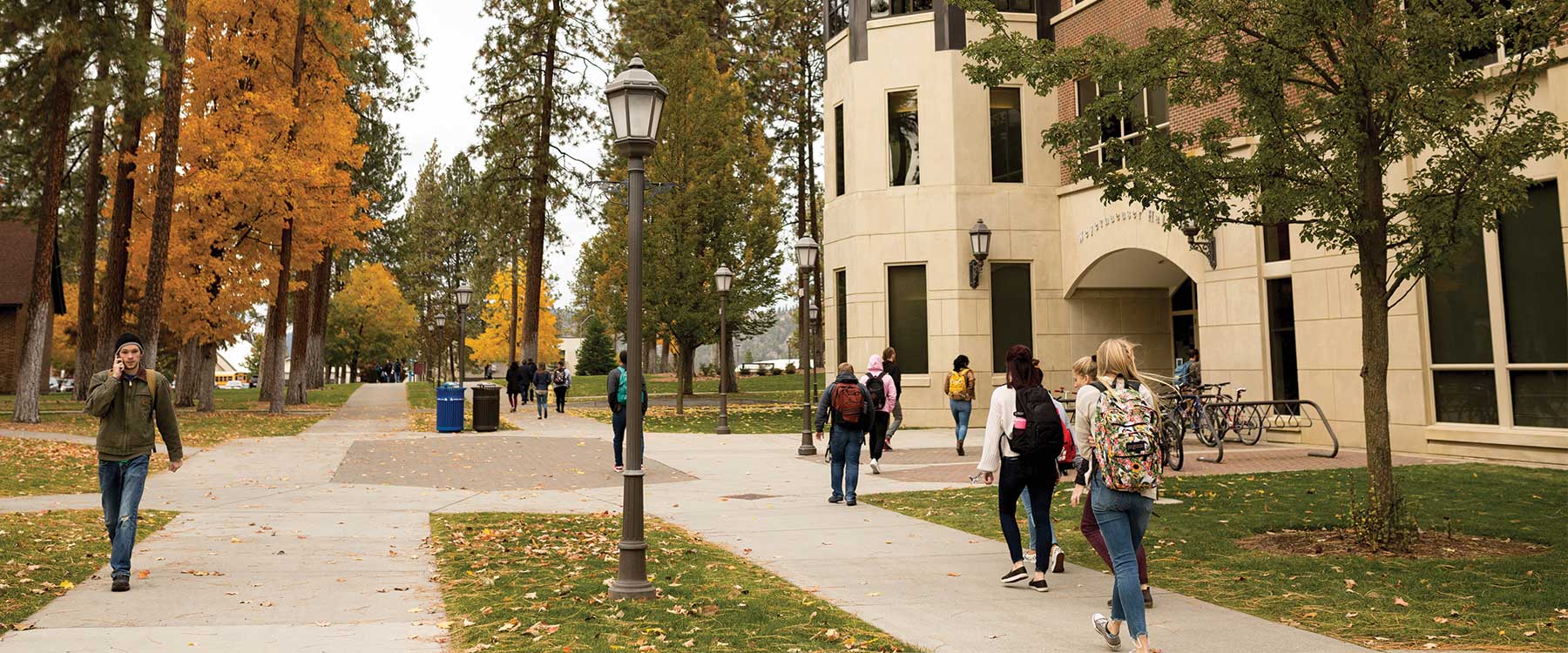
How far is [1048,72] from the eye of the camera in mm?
9391

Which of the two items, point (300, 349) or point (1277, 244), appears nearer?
point (1277, 244)

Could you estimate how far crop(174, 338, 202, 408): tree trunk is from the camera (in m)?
32.7

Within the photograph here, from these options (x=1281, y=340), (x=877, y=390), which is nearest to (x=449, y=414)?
(x=877, y=390)

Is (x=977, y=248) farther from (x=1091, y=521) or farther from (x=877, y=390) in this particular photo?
(x=1091, y=521)

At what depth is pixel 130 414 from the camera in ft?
25.0

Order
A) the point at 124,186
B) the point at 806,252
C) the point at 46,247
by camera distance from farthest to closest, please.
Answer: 1. the point at 124,186
2. the point at 46,247
3. the point at 806,252

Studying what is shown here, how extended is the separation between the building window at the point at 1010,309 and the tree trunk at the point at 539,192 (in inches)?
596

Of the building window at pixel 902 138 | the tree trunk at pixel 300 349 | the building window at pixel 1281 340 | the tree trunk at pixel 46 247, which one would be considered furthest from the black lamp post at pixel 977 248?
the tree trunk at pixel 300 349

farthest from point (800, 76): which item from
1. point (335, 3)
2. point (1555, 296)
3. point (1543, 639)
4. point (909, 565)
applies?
point (1543, 639)

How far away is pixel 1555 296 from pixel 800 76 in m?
30.3

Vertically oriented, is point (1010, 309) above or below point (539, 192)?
below

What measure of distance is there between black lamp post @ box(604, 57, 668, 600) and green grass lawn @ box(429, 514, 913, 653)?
0.26 meters

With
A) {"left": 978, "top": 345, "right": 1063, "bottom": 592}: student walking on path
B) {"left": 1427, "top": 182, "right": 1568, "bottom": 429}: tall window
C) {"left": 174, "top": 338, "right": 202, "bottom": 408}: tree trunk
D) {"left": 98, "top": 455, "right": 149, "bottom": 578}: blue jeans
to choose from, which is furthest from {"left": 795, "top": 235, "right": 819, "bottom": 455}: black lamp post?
{"left": 174, "top": 338, "right": 202, "bottom": 408}: tree trunk

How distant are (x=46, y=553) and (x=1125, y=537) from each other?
8179mm
